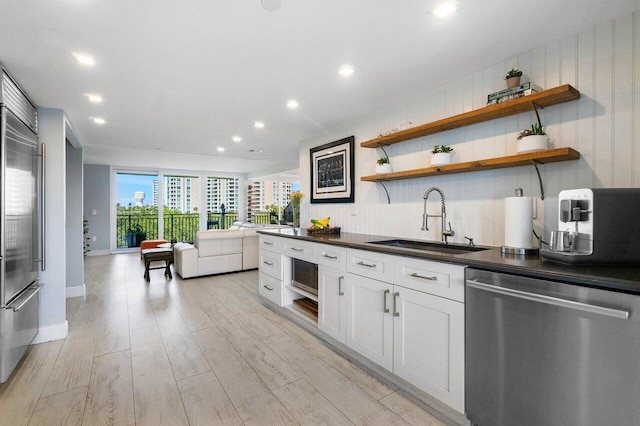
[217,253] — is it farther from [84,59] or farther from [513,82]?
[513,82]

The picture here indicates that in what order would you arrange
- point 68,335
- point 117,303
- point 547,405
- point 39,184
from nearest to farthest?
point 547,405, point 39,184, point 68,335, point 117,303

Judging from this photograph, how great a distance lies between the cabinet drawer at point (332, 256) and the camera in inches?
97.3

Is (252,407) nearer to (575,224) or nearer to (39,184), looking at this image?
(575,224)

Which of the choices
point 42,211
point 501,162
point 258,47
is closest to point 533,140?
point 501,162

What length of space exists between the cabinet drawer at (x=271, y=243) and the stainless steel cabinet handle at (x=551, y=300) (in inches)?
86.7

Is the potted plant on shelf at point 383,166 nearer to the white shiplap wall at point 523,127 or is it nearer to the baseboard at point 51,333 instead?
the white shiplap wall at point 523,127

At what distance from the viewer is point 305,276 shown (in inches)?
120

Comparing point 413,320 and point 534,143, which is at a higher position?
point 534,143

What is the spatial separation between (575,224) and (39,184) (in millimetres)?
4006

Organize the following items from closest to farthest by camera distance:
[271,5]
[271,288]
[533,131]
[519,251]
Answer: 1. [271,5]
2. [519,251]
3. [533,131]
4. [271,288]

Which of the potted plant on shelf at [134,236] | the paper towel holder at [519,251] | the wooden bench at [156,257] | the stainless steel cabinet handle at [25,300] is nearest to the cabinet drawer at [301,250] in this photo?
the paper towel holder at [519,251]

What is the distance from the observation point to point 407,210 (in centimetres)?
285

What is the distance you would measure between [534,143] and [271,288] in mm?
2834

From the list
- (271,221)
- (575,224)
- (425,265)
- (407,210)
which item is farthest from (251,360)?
(271,221)
